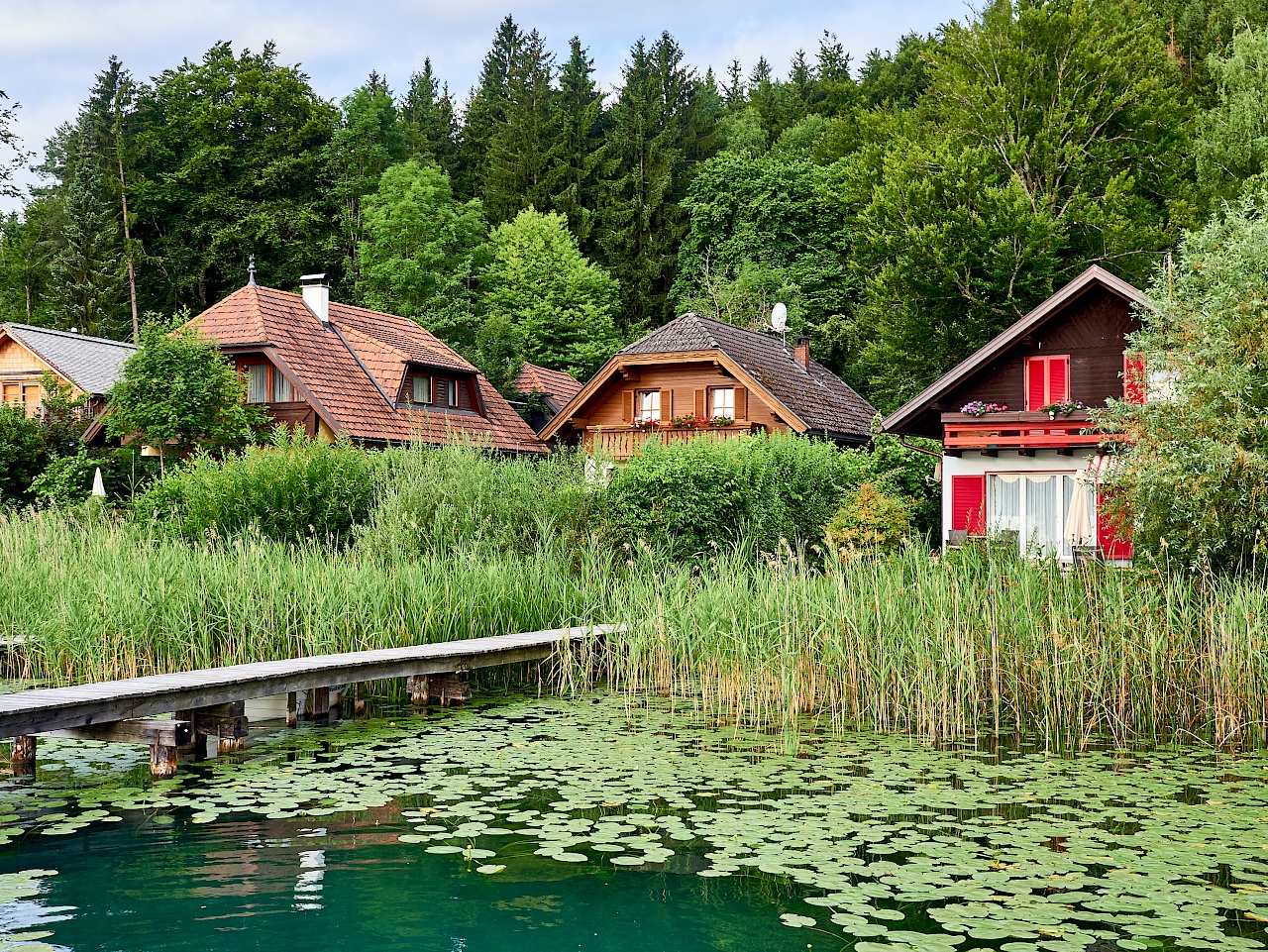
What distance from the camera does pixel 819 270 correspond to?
1695 inches

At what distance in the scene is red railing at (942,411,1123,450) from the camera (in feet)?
77.7

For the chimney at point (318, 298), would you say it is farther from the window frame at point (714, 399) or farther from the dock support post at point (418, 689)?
the dock support post at point (418, 689)

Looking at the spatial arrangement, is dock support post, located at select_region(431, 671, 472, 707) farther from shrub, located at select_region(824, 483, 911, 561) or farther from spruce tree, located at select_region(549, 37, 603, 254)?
spruce tree, located at select_region(549, 37, 603, 254)

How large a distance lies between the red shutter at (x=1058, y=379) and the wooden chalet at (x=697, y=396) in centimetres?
535

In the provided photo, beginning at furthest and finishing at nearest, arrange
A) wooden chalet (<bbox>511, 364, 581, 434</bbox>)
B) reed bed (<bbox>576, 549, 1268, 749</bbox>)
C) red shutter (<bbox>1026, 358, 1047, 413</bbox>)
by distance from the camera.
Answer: wooden chalet (<bbox>511, 364, 581, 434</bbox>), red shutter (<bbox>1026, 358, 1047, 413</bbox>), reed bed (<bbox>576, 549, 1268, 749</bbox>)

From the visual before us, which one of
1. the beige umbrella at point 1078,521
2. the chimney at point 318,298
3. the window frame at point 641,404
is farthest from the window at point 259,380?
the beige umbrella at point 1078,521

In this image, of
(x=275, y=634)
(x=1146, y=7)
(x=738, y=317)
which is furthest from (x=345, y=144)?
A: (x=275, y=634)

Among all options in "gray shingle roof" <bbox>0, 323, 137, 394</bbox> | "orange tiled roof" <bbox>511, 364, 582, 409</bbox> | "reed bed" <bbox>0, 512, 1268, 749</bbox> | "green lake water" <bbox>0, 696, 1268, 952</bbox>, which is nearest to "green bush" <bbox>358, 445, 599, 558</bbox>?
"reed bed" <bbox>0, 512, 1268, 749</bbox>

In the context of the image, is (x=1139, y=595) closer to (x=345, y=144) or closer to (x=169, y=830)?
(x=169, y=830)

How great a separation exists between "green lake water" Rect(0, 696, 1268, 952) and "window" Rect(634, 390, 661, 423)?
22.2m

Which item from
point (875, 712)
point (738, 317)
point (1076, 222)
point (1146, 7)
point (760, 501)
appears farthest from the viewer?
point (738, 317)

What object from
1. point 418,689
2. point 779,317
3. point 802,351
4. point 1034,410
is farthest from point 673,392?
point 418,689

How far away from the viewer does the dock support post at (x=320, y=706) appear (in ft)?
32.9

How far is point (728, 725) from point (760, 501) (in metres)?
9.02
